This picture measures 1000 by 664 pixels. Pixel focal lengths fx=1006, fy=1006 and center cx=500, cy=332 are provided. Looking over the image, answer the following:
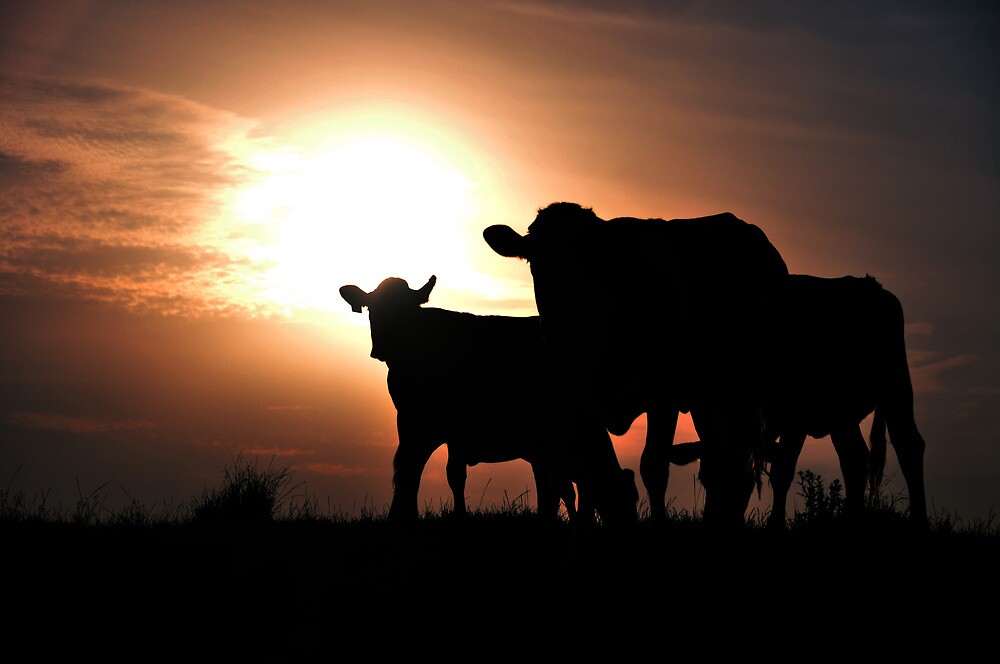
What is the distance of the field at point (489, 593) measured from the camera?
22.3ft

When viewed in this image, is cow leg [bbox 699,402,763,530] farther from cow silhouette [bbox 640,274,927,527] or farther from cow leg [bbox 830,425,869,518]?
cow leg [bbox 830,425,869,518]

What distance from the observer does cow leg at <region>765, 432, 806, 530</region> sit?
41.3 feet

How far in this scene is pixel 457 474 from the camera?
46.5ft

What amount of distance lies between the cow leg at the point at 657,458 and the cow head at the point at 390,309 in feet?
18.3

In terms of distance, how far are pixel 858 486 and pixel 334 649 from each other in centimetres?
914

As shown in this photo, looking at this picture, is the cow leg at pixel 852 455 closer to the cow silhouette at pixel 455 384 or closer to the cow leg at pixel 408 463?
the cow silhouette at pixel 455 384

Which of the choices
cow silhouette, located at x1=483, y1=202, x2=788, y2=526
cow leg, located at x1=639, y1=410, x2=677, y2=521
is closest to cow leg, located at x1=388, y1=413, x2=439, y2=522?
cow leg, located at x1=639, y1=410, x2=677, y2=521

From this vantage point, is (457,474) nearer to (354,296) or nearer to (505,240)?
(354,296)

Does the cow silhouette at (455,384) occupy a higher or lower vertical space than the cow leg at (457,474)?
higher

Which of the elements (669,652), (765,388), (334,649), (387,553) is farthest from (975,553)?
(334,649)

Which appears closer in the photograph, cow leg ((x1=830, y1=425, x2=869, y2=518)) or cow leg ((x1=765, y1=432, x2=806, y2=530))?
cow leg ((x1=765, y1=432, x2=806, y2=530))

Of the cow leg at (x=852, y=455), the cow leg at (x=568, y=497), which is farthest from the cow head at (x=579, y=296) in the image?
the cow leg at (x=852, y=455)

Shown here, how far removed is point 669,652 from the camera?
640 centimetres

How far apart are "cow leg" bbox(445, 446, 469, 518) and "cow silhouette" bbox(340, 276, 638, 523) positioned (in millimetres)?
14
